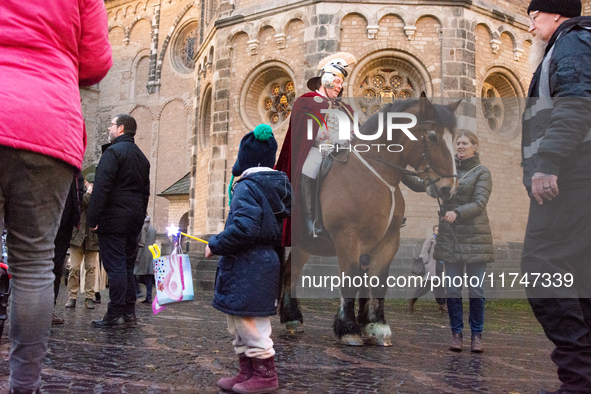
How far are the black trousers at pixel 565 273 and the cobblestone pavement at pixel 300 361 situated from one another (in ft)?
2.06

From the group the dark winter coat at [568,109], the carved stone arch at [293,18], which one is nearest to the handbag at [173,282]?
the dark winter coat at [568,109]

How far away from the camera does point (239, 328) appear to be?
296 cm

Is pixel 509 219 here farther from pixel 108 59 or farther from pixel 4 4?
pixel 4 4

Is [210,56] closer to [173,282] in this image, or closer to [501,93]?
[501,93]

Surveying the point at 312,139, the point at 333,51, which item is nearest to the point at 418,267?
the point at 312,139

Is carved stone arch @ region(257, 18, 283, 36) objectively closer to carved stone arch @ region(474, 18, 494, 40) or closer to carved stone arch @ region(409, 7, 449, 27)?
→ carved stone arch @ region(409, 7, 449, 27)

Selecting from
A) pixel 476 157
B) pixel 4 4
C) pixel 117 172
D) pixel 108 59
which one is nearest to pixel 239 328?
pixel 108 59

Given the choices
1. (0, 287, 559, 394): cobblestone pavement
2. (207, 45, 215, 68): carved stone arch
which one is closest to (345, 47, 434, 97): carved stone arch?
(207, 45, 215, 68): carved stone arch

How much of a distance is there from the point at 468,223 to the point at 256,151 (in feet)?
6.09

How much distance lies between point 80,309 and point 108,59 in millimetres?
5452

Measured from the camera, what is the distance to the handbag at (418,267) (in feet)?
14.3

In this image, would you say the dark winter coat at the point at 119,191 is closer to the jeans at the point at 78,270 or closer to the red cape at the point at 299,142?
the red cape at the point at 299,142

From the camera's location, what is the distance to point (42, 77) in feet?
6.78

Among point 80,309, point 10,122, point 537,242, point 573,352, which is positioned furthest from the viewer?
point 80,309
